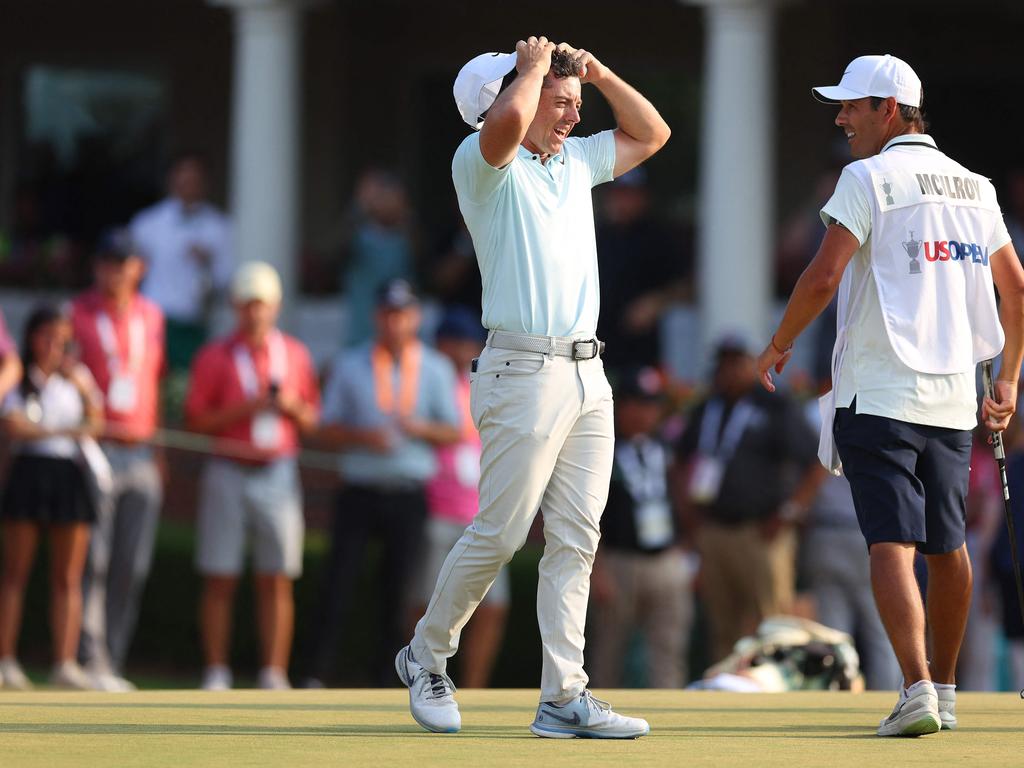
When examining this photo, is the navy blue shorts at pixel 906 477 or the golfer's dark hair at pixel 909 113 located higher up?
the golfer's dark hair at pixel 909 113

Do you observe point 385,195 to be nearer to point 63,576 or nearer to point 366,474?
point 366,474

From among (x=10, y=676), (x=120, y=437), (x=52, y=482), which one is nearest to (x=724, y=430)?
(x=120, y=437)

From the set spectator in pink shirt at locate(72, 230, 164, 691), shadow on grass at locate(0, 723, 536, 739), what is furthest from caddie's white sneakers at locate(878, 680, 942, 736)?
spectator in pink shirt at locate(72, 230, 164, 691)

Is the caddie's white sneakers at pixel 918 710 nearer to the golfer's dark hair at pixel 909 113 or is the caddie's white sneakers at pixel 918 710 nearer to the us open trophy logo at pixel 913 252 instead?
the us open trophy logo at pixel 913 252

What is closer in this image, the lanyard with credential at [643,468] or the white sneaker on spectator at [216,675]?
the white sneaker on spectator at [216,675]

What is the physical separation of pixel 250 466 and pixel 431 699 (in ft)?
16.1

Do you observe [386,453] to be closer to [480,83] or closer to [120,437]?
[120,437]

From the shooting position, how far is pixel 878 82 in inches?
241

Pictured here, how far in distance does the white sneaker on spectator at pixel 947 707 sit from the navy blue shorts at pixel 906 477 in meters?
0.43

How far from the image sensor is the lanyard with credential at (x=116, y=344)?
10.9 meters

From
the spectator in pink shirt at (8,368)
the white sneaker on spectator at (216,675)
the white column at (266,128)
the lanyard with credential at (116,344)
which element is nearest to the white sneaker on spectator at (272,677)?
the white sneaker on spectator at (216,675)

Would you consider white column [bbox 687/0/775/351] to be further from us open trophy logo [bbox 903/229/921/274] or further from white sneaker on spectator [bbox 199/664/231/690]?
us open trophy logo [bbox 903/229/921/274]

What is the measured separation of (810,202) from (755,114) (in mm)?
2450

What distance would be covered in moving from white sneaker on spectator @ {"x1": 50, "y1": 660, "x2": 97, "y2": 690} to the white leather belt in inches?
200
